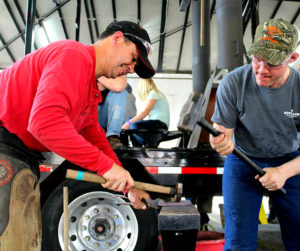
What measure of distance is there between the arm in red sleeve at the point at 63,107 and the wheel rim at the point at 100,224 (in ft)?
3.95

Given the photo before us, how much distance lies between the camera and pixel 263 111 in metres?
1.92

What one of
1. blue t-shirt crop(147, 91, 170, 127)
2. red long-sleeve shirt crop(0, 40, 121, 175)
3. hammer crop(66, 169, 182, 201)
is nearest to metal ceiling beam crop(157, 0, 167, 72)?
blue t-shirt crop(147, 91, 170, 127)

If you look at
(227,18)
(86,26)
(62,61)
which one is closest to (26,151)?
(62,61)

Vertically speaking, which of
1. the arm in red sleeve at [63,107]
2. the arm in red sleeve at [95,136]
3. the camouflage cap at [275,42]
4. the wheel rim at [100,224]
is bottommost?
the wheel rim at [100,224]

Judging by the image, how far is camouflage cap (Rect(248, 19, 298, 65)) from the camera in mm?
1682

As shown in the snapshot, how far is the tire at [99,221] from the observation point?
250 centimetres

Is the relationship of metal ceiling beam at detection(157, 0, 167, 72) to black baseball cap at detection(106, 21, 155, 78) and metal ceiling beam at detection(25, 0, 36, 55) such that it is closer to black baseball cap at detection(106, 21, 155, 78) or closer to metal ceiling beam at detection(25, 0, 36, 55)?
metal ceiling beam at detection(25, 0, 36, 55)

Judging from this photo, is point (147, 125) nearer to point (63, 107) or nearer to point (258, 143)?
point (258, 143)

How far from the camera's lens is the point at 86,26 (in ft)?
36.9

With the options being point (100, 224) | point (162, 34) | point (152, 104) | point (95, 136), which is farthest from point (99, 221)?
point (162, 34)

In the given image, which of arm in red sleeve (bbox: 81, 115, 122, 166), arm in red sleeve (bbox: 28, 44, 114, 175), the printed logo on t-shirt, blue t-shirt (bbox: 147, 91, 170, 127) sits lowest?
blue t-shirt (bbox: 147, 91, 170, 127)

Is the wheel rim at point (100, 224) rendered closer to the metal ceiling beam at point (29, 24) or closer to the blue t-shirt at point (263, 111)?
the blue t-shirt at point (263, 111)

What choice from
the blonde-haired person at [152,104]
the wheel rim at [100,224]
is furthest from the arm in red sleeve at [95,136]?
the blonde-haired person at [152,104]

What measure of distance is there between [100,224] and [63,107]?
1.49m
